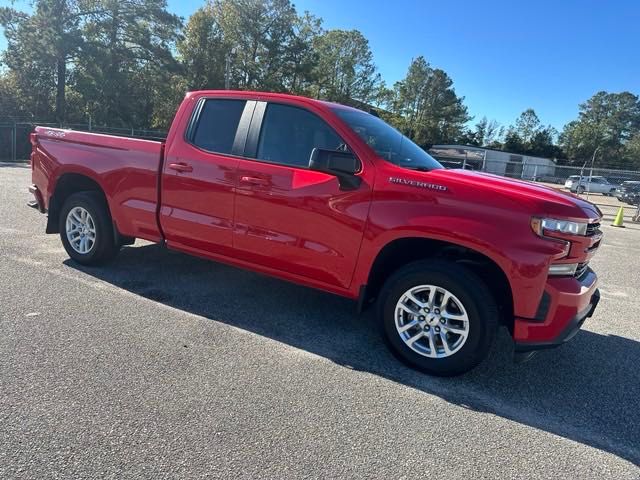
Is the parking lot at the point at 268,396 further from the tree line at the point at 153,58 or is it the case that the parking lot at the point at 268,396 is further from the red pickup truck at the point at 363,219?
the tree line at the point at 153,58

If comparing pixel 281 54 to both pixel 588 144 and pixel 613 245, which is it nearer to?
pixel 613 245

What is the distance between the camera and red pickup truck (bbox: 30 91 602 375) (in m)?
3.12

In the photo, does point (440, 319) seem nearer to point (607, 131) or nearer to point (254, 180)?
point (254, 180)

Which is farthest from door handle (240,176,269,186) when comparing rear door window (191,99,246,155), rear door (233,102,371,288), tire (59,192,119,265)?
tire (59,192,119,265)

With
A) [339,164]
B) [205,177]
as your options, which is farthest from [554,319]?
[205,177]

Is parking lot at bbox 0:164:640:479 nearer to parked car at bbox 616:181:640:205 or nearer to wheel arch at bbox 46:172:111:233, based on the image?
wheel arch at bbox 46:172:111:233

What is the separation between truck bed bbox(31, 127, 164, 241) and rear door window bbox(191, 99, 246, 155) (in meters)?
0.46

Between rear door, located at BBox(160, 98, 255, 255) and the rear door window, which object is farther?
the rear door window

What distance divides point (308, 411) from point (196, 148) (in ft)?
8.82

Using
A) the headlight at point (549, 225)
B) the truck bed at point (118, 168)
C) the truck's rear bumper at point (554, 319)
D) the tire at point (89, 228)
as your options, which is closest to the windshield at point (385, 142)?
the headlight at point (549, 225)

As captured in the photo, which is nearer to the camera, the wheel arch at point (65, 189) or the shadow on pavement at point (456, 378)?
the shadow on pavement at point (456, 378)

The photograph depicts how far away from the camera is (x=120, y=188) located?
4820mm

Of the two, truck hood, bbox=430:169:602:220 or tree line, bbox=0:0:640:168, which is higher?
tree line, bbox=0:0:640:168

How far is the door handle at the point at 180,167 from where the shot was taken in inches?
172
